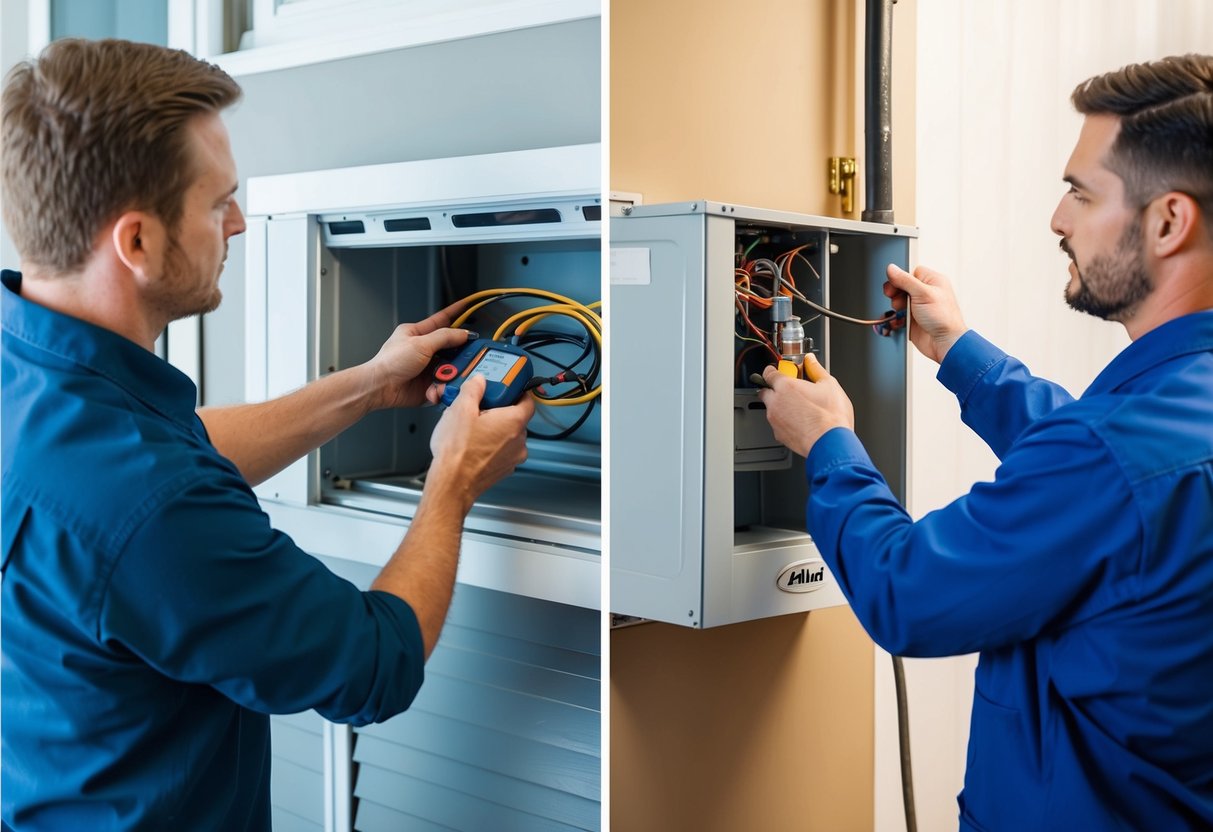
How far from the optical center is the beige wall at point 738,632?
137cm

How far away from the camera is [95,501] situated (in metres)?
0.89

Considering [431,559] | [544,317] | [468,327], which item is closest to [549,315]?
[544,317]

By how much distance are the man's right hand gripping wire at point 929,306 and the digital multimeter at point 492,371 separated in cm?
54

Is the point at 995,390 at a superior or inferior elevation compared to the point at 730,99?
inferior

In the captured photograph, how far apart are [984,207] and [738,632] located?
0.95 metres

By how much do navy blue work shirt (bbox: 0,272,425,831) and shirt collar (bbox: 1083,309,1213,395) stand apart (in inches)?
31.5

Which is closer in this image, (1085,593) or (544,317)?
(1085,593)

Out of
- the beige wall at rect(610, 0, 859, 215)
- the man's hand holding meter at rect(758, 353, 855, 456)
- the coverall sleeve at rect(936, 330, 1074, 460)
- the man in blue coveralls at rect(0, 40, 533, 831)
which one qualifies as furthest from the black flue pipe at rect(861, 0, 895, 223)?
the man in blue coveralls at rect(0, 40, 533, 831)

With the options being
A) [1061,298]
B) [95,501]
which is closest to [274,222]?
[95,501]

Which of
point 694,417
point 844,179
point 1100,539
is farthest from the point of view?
point 844,179

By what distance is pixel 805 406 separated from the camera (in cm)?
129

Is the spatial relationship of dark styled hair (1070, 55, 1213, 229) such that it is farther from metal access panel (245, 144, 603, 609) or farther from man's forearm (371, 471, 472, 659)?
man's forearm (371, 471, 472, 659)

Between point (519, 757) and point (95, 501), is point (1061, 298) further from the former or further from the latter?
point (95, 501)

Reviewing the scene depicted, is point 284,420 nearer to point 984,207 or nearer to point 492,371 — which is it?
point 492,371
